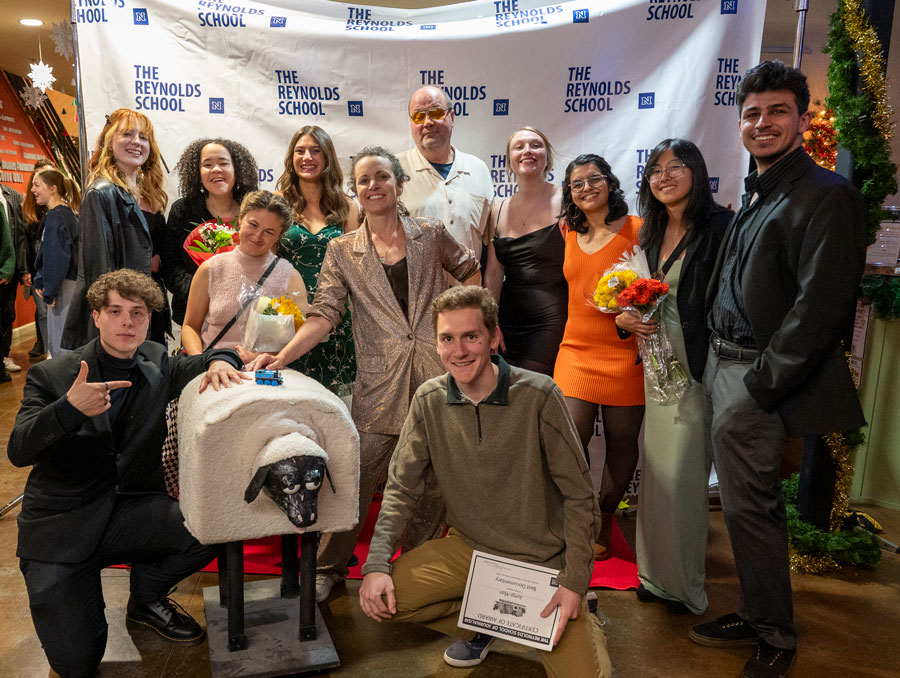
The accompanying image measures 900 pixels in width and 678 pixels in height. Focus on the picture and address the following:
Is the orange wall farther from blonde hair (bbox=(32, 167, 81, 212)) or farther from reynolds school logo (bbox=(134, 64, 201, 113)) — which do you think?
reynolds school logo (bbox=(134, 64, 201, 113))

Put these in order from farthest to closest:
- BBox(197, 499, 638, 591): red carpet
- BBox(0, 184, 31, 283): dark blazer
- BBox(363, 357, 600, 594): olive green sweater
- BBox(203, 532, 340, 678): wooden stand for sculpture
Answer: BBox(0, 184, 31, 283): dark blazer
BBox(197, 499, 638, 591): red carpet
BBox(203, 532, 340, 678): wooden stand for sculpture
BBox(363, 357, 600, 594): olive green sweater

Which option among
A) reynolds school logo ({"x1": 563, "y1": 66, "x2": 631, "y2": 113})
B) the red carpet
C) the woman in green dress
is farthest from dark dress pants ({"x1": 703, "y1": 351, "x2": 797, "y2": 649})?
reynolds school logo ({"x1": 563, "y1": 66, "x2": 631, "y2": 113})

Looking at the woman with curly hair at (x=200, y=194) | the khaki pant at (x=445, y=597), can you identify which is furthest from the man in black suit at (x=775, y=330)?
the woman with curly hair at (x=200, y=194)

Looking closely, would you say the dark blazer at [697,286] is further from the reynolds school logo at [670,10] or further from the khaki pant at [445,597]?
the reynolds school logo at [670,10]

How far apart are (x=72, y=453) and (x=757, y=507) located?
269cm

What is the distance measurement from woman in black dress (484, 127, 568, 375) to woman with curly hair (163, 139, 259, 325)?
1483mm

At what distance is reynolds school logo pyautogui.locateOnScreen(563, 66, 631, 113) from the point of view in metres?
4.29

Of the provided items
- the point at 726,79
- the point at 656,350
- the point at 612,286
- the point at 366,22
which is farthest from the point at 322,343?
the point at 726,79

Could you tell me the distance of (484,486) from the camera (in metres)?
2.65

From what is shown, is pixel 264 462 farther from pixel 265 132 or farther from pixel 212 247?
pixel 265 132

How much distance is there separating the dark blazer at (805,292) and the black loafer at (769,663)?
89cm

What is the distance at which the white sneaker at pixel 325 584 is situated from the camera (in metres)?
3.28

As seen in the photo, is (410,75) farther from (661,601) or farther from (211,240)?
(661,601)

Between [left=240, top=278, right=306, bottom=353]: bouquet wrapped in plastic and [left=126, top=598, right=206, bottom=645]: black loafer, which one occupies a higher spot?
[left=240, top=278, right=306, bottom=353]: bouquet wrapped in plastic
